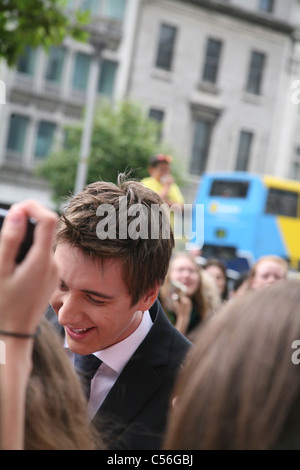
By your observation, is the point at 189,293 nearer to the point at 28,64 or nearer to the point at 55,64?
the point at 28,64

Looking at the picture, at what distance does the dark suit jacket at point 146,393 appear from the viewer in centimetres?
203

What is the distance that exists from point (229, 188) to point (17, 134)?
10595mm

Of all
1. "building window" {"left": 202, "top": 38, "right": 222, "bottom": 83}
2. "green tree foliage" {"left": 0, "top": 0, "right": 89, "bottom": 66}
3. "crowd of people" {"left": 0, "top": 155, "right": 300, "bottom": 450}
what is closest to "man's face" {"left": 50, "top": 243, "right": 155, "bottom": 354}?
"crowd of people" {"left": 0, "top": 155, "right": 300, "bottom": 450}

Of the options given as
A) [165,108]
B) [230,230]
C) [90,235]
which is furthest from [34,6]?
[165,108]

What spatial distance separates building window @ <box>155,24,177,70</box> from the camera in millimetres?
31203

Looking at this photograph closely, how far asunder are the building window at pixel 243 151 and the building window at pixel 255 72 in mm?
1945

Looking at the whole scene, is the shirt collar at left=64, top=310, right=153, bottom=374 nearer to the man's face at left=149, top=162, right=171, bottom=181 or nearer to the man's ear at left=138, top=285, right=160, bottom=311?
the man's ear at left=138, top=285, right=160, bottom=311

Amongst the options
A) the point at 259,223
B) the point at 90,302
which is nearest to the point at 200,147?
the point at 259,223

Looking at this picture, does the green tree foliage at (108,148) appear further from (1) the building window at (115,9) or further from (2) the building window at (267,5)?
(2) the building window at (267,5)

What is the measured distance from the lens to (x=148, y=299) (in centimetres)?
244

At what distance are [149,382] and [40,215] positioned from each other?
120 cm

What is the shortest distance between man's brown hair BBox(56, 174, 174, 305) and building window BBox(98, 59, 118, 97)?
1099 inches
